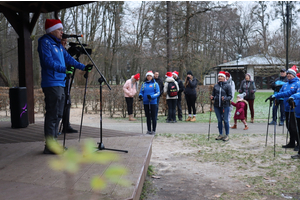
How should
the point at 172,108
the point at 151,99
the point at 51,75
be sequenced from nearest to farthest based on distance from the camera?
the point at 51,75 < the point at 151,99 < the point at 172,108

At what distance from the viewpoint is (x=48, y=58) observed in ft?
13.4

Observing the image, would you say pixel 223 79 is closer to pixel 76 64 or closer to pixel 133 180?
pixel 76 64

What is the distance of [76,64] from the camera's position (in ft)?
15.1

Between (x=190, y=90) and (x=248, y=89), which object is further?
(x=190, y=90)

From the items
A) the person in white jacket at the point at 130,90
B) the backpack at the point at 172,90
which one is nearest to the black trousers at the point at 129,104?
the person in white jacket at the point at 130,90

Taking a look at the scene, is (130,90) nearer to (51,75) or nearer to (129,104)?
(129,104)

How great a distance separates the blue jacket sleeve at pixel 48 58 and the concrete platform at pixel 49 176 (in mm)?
1250

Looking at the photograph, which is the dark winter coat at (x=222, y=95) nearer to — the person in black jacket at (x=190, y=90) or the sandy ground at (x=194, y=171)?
the sandy ground at (x=194, y=171)

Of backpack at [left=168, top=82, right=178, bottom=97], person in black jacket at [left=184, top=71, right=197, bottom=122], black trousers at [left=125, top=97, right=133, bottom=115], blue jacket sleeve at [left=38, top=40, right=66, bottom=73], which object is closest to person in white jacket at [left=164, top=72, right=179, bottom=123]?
backpack at [left=168, top=82, right=178, bottom=97]

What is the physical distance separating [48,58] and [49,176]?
1.66 meters

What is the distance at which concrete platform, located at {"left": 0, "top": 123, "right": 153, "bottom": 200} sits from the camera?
282 cm

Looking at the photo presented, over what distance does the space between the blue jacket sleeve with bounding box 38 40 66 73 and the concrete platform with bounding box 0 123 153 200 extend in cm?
125

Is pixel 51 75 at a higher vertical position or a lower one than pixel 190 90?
higher

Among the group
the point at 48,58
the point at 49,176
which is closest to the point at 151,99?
the point at 48,58
